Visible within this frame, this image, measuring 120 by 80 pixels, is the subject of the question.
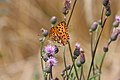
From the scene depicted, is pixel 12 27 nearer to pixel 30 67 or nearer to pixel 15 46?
pixel 15 46

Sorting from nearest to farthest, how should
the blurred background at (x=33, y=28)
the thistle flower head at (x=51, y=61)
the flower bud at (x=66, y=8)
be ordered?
1. the thistle flower head at (x=51, y=61)
2. the flower bud at (x=66, y=8)
3. the blurred background at (x=33, y=28)

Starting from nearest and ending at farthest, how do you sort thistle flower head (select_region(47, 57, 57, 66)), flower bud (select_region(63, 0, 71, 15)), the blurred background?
thistle flower head (select_region(47, 57, 57, 66)) → flower bud (select_region(63, 0, 71, 15)) → the blurred background

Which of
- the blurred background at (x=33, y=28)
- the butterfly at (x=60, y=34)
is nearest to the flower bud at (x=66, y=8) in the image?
the butterfly at (x=60, y=34)

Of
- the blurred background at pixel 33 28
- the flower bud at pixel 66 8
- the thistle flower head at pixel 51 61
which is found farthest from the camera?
the blurred background at pixel 33 28

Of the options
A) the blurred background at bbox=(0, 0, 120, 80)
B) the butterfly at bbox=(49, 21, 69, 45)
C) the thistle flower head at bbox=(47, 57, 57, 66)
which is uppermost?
the blurred background at bbox=(0, 0, 120, 80)

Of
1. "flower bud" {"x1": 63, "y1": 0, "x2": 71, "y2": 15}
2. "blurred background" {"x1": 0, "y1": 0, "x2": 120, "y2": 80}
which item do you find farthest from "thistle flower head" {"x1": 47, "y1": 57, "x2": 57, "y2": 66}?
"blurred background" {"x1": 0, "y1": 0, "x2": 120, "y2": 80}

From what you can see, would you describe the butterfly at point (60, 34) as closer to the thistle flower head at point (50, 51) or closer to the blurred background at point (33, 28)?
the thistle flower head at point (50, 51)

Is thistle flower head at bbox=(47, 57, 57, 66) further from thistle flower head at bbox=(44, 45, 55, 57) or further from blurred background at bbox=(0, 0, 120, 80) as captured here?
blurred background at bbox=(0, 0, 120, 80)

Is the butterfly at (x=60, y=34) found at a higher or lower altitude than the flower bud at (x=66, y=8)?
lower

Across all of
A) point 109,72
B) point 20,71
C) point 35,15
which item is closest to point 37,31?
point 35,15

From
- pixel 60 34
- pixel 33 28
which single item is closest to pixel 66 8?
pixel 60 34
